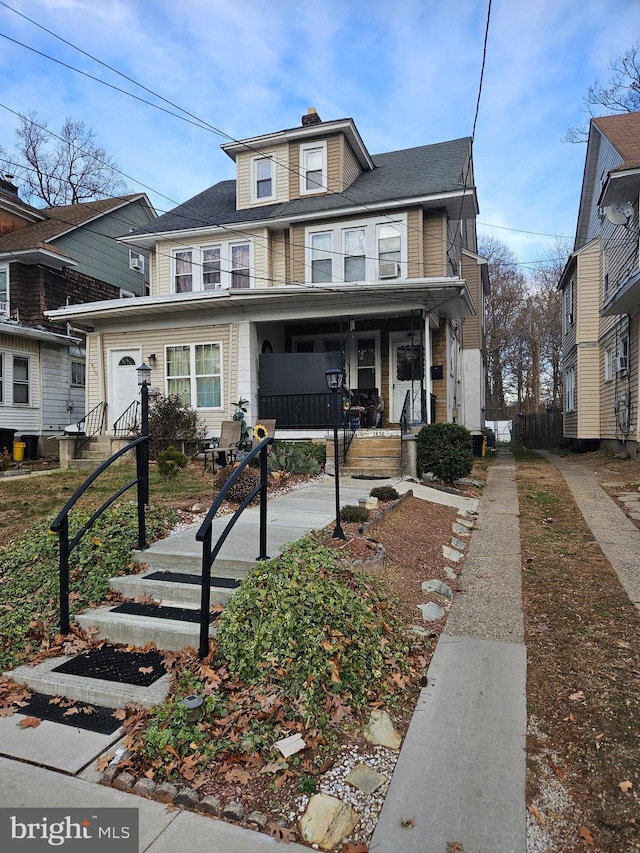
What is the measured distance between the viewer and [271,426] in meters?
11.6

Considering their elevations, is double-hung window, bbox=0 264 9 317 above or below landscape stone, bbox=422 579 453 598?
above

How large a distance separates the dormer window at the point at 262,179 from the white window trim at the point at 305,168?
36.7 inches

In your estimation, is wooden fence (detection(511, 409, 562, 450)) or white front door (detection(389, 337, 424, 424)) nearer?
white front door (detection(389, 337, 424, 424))

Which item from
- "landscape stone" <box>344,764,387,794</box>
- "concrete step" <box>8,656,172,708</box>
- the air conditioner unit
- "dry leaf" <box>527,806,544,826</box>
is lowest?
"landscape stone" <box>344,764,387,794</box>

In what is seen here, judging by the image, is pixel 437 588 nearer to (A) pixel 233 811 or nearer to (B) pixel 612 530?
(A) pixel 233 811

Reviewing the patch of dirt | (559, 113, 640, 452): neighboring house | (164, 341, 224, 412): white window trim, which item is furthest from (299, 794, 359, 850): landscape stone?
(164, 341, 224, 412): white window trim

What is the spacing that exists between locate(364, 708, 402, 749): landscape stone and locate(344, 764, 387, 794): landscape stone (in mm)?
187

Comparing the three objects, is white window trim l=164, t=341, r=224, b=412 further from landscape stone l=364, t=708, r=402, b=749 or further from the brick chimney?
landscape stone l=364, t=708, r=402, b=749

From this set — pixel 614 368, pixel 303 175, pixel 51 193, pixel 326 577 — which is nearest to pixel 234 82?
pixel 303 175

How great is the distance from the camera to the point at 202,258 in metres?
15.1

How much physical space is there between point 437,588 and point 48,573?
3202 millimetres

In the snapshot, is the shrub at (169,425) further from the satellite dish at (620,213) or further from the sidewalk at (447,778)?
the satellite dish at (620,213)

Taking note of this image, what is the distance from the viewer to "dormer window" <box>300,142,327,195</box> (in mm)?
14805

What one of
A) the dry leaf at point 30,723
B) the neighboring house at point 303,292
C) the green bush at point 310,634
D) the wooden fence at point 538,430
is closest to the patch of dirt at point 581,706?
the green bush at point 310,634
